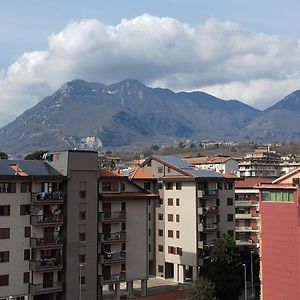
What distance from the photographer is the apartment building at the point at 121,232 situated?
57719 mm

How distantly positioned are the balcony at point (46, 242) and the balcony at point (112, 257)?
18.1ft

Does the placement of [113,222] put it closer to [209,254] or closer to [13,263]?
[13,263]

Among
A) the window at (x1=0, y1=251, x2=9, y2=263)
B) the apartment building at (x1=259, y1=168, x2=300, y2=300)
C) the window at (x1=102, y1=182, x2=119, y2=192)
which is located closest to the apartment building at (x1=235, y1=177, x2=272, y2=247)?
the window at (x1=102, y1=182, x2=119, y2=192)

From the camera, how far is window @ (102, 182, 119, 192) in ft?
192

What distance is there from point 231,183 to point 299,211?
2618 centimetres

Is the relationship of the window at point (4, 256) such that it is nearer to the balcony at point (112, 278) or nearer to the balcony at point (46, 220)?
the balcony at point (46, 220)

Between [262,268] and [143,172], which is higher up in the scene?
[143,172]

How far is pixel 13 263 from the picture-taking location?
50969 millimetres

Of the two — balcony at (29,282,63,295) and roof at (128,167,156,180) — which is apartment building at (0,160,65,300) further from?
roof at (128,167,156,180)

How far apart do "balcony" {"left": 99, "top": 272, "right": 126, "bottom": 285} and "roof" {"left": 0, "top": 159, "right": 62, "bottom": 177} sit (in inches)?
490

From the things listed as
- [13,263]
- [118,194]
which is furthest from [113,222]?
[13,263]

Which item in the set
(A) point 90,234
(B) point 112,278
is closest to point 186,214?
(B) point 112,278

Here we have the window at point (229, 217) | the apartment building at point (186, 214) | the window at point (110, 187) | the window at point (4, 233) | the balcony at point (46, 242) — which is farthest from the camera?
the window at point (229, 217)

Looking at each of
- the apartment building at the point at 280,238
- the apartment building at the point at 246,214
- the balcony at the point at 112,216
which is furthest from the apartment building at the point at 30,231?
the apartment building at the point at 246,214
